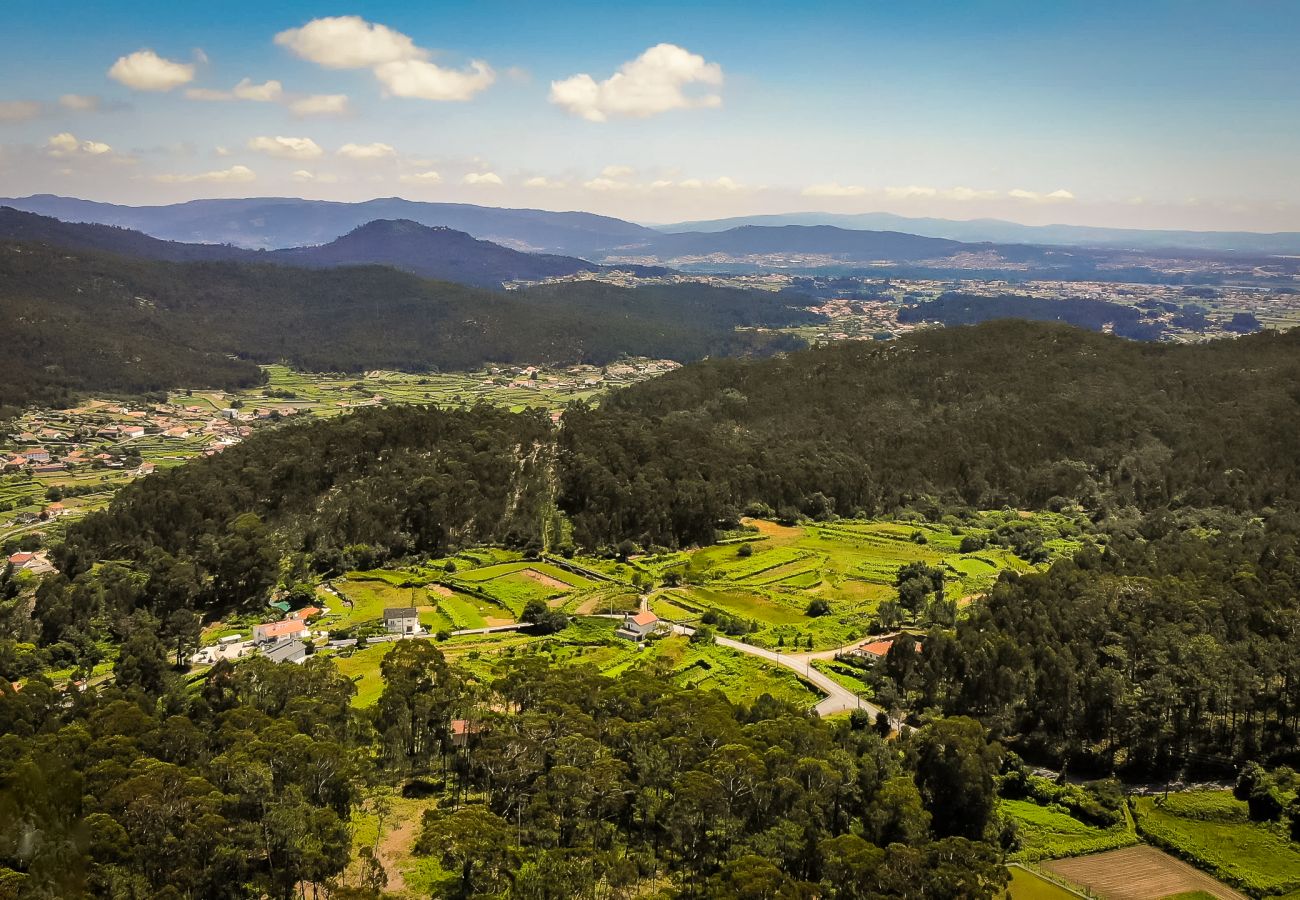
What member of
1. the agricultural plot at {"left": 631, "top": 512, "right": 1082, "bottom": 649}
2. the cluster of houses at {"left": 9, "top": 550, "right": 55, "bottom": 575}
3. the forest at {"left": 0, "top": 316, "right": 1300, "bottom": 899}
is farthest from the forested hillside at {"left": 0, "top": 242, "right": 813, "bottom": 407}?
the agricultural plot at {"left": 631, "top": 512, "right": 1082, "bottom": 649}

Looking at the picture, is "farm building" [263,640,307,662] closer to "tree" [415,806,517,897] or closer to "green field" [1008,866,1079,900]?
"tree" [415,806,517,897]

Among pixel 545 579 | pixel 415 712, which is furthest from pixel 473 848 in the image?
pixel 545 579

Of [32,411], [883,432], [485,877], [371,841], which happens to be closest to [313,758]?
[371,841]

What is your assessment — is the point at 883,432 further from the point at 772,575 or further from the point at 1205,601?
the point at 1205,601

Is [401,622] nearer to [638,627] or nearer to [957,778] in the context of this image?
[638,627]

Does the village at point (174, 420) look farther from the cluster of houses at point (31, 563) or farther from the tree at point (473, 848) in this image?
the tree at point (473, 848)
